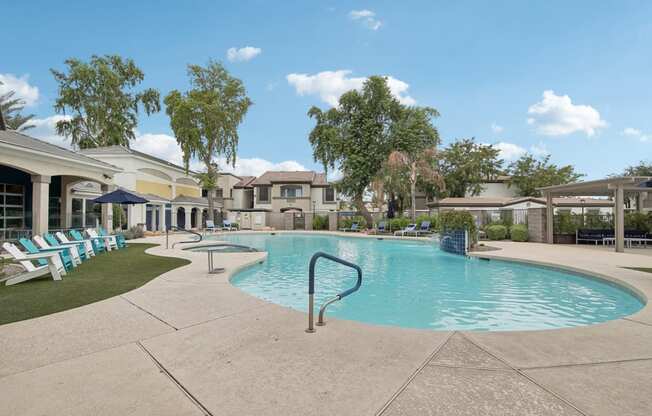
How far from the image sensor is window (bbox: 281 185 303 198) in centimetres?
4016

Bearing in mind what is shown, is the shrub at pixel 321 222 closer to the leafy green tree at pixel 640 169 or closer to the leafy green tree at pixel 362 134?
the leafy green tree at pixel 362 134

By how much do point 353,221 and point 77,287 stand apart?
81.2 feet

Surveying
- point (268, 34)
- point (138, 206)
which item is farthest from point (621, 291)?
point (138, 206)

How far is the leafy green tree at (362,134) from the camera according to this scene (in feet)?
93.5

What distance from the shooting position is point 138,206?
24.9m

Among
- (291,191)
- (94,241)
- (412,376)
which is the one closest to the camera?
(412,376)

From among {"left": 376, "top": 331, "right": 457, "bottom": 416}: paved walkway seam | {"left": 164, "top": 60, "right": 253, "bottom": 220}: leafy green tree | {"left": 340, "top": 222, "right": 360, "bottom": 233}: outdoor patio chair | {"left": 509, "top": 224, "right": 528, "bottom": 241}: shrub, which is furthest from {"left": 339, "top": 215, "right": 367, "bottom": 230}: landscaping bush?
{"left": 376, "top": 331, "right": 457, "bottom": 416}: paved walkway seam

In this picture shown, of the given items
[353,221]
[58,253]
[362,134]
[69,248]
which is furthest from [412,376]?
[362,134]

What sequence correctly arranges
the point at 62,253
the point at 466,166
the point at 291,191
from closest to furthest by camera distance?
Result: 1. the point at 62,253
2. the point at 466,166
3. the point at 291,191

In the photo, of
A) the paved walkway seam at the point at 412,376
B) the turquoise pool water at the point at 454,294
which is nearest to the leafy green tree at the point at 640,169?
the turquoise pool water at the point at 454,294

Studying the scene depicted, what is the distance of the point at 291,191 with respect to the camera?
4038 centimetres

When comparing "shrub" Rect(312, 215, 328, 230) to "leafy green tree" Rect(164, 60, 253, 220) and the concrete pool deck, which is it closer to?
"leafy green tree" Rect(164, 60, 253, 220)

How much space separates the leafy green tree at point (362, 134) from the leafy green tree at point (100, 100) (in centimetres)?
2075

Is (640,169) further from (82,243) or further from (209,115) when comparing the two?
(82,243)
